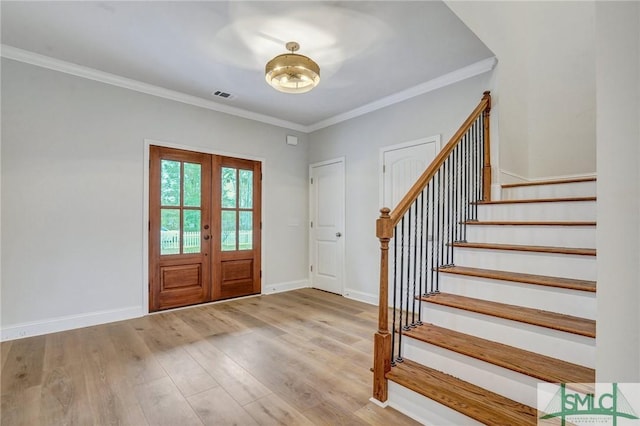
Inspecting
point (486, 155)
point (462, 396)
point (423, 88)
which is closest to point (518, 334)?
point (462, 396)

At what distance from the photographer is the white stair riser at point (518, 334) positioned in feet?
5.02

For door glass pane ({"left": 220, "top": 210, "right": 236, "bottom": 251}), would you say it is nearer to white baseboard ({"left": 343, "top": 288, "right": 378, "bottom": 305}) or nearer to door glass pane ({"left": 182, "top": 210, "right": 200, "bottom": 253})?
door glass pane ({"left": 182, "top": 210, "right": 200, "bottom": 253})

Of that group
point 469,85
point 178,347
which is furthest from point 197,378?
point 469,85

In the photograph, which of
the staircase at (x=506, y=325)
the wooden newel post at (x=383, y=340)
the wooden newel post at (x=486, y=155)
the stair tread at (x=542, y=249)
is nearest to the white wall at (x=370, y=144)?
the wooden newel post at (x=486, y=155)

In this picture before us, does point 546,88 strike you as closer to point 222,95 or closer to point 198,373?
point 222,95

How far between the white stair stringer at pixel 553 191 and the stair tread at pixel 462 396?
6.40 ft

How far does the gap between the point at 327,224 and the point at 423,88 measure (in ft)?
7.86

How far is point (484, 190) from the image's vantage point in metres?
2.96

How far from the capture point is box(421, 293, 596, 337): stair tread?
5.10 feet

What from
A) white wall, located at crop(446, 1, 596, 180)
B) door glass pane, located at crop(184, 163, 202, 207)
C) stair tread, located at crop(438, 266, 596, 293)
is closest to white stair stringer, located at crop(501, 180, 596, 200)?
white wall, located at crop(446, 1, 596, 180)

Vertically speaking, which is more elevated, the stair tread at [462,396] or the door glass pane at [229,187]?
the door glass pane at [229,187]

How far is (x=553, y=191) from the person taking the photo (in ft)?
8.88

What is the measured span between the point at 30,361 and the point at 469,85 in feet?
15.8

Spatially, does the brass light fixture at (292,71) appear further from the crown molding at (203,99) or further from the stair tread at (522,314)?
the stair tread at (522,314)
